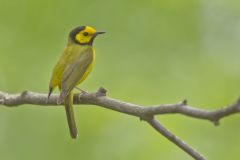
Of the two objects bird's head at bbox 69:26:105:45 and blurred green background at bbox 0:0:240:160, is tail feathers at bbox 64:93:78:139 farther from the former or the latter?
blurred green background at bbox 0:0:240:160

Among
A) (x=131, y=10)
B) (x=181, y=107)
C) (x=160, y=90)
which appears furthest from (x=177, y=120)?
(x=181, y=107)

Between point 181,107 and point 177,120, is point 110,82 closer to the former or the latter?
point 177,120

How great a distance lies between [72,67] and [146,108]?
1.76m

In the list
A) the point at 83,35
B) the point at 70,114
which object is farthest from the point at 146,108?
the point at 83,35

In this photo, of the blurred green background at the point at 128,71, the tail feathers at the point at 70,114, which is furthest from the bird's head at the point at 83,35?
the blurred green background at the point at 128,71

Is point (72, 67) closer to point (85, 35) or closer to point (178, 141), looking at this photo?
point (85, 35)

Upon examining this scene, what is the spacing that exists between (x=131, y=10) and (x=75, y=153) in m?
2.61

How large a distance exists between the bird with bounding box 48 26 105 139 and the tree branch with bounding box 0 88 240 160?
0.32ft

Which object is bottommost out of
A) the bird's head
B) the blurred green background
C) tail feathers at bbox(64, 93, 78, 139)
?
the blurred green background

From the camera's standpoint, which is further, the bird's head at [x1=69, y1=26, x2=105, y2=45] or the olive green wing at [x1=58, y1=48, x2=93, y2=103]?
the bird's head at [x1=69, y1=26, x2=105, y2=45]

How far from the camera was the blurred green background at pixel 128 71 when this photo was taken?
25.0ft

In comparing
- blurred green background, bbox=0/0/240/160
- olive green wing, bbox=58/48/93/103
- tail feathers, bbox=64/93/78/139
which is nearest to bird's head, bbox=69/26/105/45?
olive green wing, bbox=58/48/93/103

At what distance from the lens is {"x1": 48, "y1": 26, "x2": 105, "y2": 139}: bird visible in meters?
5.38

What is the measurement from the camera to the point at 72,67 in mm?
5707
